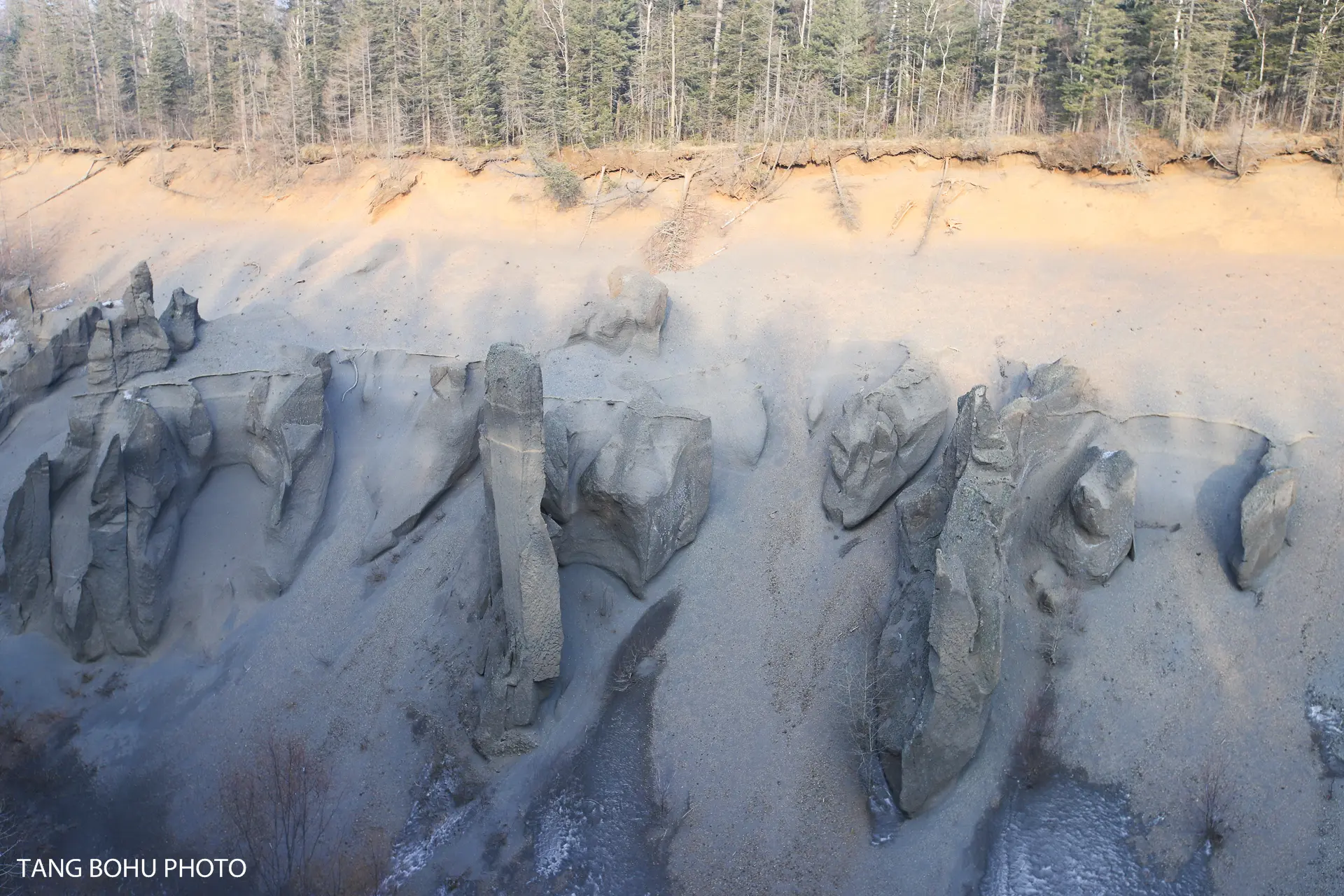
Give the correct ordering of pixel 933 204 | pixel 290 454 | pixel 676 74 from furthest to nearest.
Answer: pixel 676 74 < pixel 933 204 < pixel 290 454

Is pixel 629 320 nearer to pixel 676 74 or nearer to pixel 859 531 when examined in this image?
pixel 859 531

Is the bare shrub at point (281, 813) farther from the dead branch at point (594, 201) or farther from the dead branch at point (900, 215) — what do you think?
the dead branch at point (900, 215)

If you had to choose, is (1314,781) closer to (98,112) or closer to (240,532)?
(240,532)

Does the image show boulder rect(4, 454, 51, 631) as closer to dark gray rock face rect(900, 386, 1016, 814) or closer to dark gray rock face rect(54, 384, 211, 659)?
dark gray rock face rect(54, 384, 211, 659)

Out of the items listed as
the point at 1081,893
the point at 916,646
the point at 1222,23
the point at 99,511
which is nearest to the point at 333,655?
the point at 99,511

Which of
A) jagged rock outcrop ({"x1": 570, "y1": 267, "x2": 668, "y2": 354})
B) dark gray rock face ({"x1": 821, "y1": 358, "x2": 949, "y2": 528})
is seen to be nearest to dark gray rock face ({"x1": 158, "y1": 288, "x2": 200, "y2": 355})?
jagged rock outcrop ({"x1": 570, "y1": 267, "x2": 668, "y2": 354})

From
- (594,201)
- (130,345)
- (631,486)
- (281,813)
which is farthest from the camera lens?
(594,201)

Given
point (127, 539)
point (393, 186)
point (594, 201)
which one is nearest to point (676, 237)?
point (594, 201)
